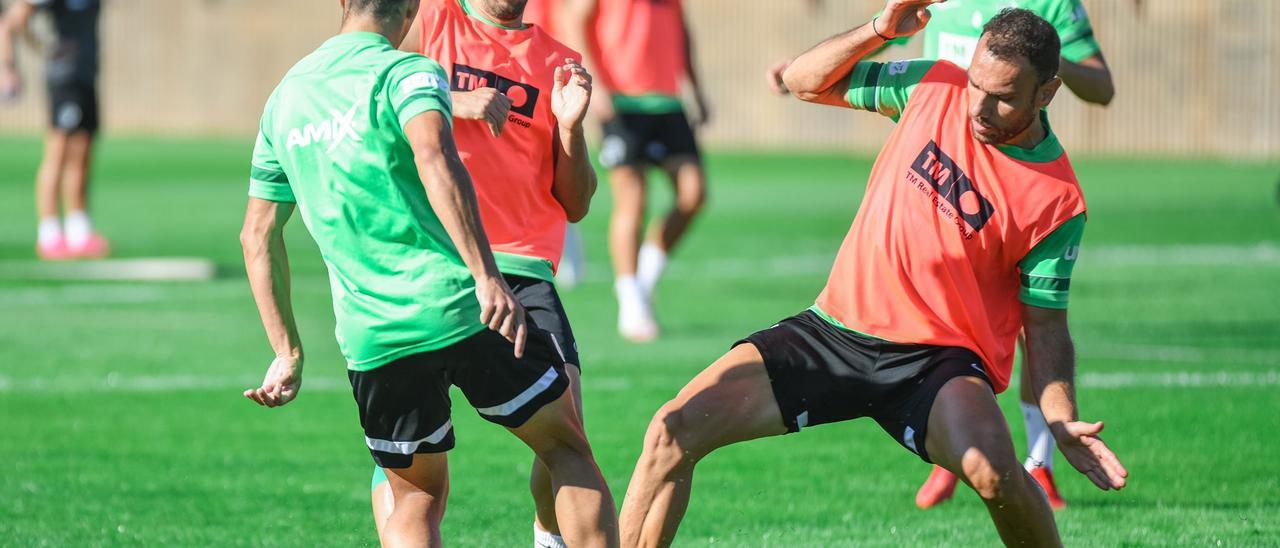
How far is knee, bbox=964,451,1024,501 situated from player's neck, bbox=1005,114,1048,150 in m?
1.01

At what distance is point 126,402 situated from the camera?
920 centimetres

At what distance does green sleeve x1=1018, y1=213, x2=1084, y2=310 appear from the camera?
529 centimetres

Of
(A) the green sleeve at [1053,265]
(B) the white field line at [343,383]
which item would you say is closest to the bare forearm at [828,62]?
(A) the green sleeve at [1053,265]

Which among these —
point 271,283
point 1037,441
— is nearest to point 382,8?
point 271,283

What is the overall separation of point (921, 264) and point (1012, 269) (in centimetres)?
29

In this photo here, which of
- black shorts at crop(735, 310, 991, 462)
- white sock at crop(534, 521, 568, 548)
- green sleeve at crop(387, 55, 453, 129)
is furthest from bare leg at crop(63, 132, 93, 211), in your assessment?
green sleeve at crop(387, 55, 453, 129)

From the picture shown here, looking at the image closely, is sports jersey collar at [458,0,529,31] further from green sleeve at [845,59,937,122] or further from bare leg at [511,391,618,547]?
bare leg at [511,391,618,547]

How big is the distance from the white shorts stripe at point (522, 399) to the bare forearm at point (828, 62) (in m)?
1.44

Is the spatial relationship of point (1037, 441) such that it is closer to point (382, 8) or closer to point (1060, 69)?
point (1060, 69)

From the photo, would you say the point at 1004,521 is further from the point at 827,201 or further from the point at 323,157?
the point at 827,201

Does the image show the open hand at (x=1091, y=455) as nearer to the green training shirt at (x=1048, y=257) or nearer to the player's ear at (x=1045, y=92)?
the green training shirt at (x=1048, y=257)

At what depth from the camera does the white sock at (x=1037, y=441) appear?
6.88m

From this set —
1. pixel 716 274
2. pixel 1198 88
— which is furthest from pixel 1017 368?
pixel 1198 88

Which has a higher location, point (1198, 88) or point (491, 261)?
point (491, 261)
